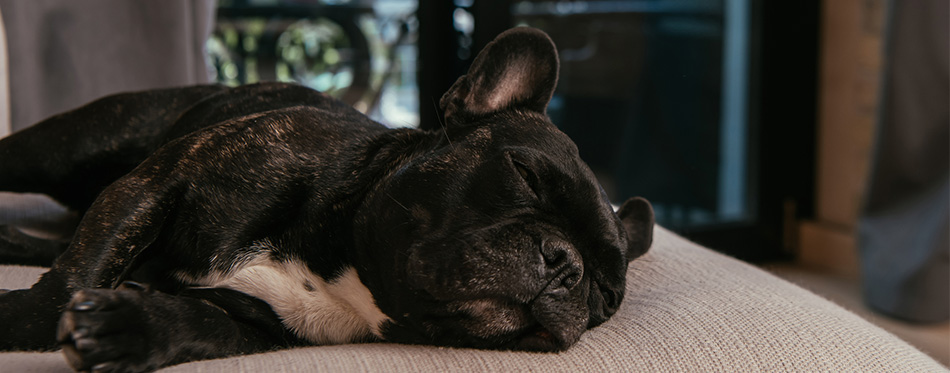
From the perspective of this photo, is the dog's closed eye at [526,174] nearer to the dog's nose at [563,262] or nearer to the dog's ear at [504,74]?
the dog's nose at [563,262]

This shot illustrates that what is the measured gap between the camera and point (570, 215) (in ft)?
4.76

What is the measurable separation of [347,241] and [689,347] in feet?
2.21

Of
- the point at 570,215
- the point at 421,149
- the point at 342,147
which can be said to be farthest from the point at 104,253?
the point at 570,215

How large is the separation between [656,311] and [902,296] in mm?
2816

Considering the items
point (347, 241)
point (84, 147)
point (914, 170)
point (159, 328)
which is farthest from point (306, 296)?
point (914, 170)

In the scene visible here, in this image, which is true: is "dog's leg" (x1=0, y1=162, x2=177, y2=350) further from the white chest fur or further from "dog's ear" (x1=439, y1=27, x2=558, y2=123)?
"dog's ear" (x1=439, y1=27, x2=558, y2=123)

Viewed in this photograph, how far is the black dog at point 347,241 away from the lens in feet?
4.30

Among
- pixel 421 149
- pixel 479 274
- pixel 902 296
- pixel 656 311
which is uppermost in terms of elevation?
pixel 421 149

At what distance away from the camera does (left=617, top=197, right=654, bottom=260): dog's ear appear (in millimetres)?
1895

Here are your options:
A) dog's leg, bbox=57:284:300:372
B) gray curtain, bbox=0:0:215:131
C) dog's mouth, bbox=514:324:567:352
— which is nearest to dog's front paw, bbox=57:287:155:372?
dog's leg, bbox=57:284:300:372

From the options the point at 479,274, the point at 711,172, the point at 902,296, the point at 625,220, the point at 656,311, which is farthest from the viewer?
the point at 711,172

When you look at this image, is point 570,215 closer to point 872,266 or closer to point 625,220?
point 625,220

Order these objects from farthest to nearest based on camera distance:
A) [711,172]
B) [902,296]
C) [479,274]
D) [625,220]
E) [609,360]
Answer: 1. [711,172]
2. [902,296]
3. [625,220]
4. [609,360]
5. [479,274]

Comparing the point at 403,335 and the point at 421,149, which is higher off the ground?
the point at 421,149
